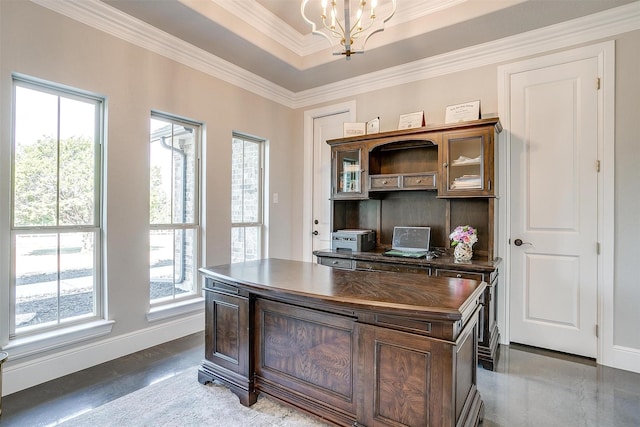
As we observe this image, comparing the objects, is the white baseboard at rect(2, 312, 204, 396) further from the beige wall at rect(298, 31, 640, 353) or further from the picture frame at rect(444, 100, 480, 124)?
the beige wall at rect(298, 31, 640, 353)

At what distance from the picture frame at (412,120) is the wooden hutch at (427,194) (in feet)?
0.55

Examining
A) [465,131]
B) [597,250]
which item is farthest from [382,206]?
[597,250]

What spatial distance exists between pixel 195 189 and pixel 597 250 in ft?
12.4

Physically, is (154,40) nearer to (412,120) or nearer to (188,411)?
(412,120)

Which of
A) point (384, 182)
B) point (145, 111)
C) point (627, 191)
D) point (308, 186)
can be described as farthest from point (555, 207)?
point (145, 111)

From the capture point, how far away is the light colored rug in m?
1.87

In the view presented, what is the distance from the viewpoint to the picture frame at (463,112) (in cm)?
304

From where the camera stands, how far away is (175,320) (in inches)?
125

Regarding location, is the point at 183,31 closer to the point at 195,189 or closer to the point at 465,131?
the point at 195,189

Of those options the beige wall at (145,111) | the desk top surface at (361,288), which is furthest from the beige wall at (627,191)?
the desk top surface at (361,288)

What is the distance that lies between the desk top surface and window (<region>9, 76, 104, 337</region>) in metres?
1.21

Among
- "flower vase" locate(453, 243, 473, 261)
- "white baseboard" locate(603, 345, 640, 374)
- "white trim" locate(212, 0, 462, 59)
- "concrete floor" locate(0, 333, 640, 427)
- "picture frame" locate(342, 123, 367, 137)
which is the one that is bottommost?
"concrete floor" locate(0, 333, 640, 427)

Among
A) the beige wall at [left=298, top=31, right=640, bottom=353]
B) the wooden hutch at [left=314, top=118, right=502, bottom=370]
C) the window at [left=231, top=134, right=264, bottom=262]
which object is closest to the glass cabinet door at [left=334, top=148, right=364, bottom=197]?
the wooden hutch at [left=314, top=118, right=502, bottom=370]

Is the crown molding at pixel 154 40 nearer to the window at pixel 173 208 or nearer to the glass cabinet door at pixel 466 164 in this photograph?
the window at pixel 173 208
